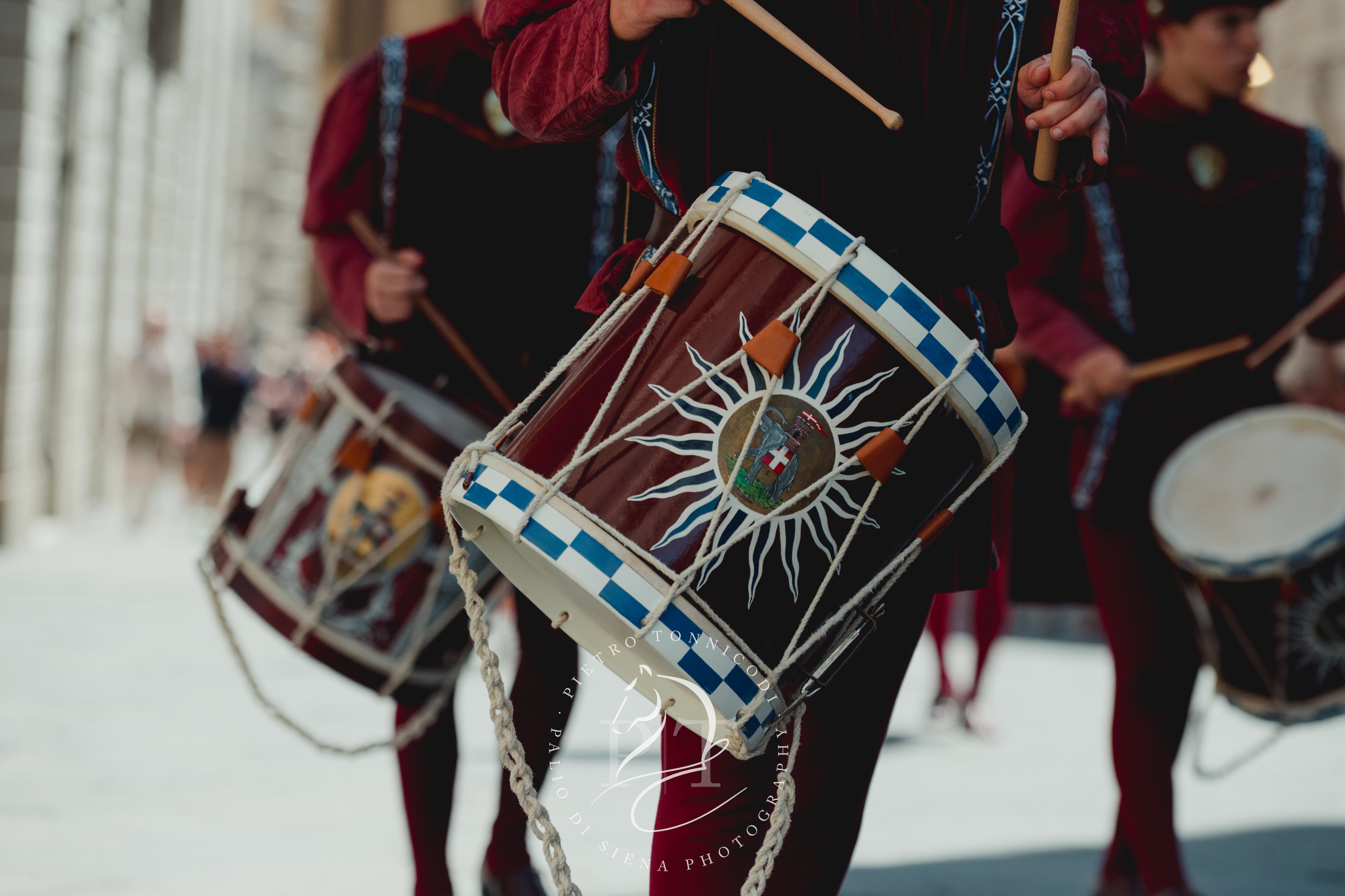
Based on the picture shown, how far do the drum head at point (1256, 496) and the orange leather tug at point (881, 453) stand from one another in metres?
1.51

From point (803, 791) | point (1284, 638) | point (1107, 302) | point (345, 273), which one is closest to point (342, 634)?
point (345, 273)

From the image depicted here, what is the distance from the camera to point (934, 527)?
1506 millimetres

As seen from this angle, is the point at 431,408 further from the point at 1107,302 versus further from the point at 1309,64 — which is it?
the point at 1309,64

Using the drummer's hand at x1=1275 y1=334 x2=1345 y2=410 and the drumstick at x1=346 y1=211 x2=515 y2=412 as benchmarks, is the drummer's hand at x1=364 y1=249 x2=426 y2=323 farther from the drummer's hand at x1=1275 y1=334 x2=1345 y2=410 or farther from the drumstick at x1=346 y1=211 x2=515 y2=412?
the drummer's hand at x1=1275 y1=334 x2=1345 y2=410

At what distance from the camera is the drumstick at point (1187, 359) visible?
287cm

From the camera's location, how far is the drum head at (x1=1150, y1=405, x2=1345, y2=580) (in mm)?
2746

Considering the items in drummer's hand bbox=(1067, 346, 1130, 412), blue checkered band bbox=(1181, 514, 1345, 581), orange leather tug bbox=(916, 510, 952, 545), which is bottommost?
blue checkered band bbox=(1181, 514, 1345, 581)

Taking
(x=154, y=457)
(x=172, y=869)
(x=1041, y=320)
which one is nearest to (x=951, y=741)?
(x=1041, y=320)

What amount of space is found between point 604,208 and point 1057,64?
1.25 m

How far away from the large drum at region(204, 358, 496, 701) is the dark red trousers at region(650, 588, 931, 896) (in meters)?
0.92

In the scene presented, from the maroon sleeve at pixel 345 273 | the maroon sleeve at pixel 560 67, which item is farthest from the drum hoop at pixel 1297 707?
the maroon sleeve at pixel 560 67

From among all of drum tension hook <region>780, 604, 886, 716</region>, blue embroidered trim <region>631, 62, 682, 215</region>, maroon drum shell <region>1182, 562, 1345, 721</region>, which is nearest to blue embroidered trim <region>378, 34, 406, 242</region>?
blue embroidered trim <region>631, 62, 682, 215</region>

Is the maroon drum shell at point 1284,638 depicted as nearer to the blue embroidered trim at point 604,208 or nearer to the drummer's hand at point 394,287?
the blue embroidered trim at point 604,208

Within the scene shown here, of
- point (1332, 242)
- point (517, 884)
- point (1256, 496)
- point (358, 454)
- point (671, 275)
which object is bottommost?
point (517, 884)
